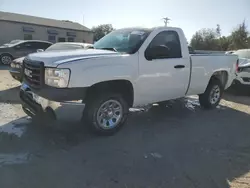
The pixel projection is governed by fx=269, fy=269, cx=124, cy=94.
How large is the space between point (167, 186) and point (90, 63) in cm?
215

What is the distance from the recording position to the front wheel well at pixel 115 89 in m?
4.46

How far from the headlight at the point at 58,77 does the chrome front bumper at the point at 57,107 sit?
29 centimetres

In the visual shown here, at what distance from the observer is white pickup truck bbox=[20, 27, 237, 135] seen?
414 cm

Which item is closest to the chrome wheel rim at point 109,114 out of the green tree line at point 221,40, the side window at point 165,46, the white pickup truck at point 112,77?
the white pickup truck at point 112,77

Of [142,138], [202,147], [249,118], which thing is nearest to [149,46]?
[142,138]

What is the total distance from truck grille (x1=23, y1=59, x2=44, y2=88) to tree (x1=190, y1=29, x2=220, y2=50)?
44.2 m

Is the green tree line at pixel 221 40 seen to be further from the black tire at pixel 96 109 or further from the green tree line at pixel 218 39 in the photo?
the black tire at pixel 96 109

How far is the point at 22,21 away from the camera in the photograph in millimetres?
29266

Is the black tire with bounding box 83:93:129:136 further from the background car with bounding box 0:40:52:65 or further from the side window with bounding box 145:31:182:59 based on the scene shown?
the background car with bounding box 0:40:52:65

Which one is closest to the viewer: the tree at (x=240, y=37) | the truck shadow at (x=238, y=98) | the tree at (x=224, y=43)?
the truck shadow at (x=238, y=98)

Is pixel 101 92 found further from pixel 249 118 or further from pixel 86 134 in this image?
pixel 249 118

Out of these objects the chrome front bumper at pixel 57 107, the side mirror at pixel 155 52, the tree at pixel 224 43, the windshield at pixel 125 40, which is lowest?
the chrome front bumper at pixel 57 107

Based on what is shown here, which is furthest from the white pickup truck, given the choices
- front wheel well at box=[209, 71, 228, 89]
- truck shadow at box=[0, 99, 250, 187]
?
front wheel well at box=[209, 71, 228, 89]

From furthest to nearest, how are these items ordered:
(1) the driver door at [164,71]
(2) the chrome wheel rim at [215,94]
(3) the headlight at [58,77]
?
(2) the chrome wheel rim at [215,94], (1) the driver door at [164,71], (3) the headlight at [58,77]
